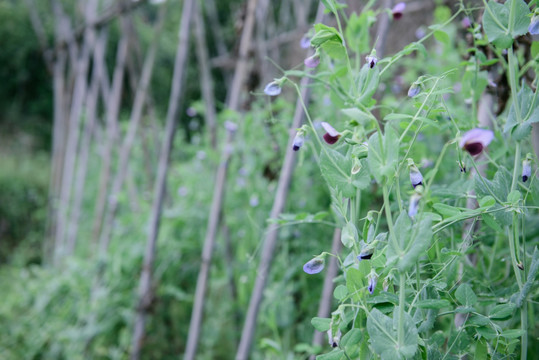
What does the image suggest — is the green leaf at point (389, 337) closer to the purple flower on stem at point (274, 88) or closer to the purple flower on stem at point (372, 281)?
the purple flower on stem at point (372, 281)

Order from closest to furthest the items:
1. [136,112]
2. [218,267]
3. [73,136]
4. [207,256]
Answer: [207,256] < [218,267] < [136,112] < [73,136]

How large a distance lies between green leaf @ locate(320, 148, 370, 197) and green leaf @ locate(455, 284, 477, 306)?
0.20m

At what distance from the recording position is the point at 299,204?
5.06 ft

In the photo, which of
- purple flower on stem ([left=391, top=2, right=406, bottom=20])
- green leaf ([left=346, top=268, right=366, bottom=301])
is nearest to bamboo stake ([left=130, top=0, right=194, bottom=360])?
purple flower on stem ([left=391, top=2, right=406, bottom=20])

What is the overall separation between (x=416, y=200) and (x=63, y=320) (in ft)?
6.38

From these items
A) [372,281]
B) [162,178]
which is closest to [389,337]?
[372,281]

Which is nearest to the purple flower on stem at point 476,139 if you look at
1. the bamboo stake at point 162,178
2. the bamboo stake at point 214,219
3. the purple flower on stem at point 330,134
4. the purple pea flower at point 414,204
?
the purple pea flower at point 414,204

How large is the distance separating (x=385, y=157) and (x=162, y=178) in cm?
123

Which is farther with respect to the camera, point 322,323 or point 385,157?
point 322,323

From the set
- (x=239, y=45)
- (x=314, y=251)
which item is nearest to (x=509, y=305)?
(x=314, y=251)

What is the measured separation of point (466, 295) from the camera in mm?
583

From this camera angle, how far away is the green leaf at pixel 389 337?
1.56 feet

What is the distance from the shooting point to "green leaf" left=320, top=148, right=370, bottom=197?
1.84 feet

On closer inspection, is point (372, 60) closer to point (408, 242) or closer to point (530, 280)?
point (408, 242)
